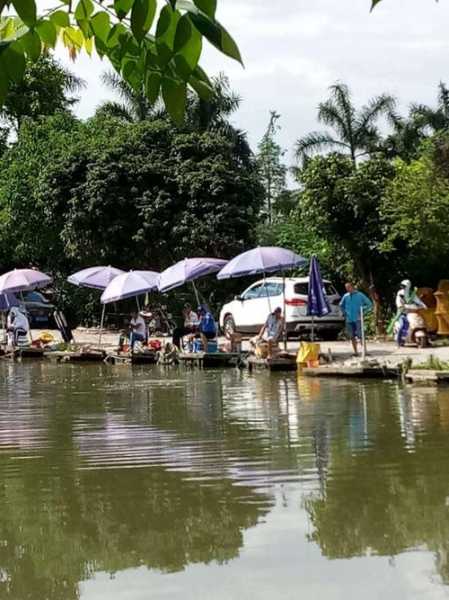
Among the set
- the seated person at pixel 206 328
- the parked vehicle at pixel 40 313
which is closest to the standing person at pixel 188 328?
the seated person at pixel 206 328

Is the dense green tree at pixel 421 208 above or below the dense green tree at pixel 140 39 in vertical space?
above

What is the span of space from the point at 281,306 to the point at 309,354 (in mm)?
5800

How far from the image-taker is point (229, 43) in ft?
6.71

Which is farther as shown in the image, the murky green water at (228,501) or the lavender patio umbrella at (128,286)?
the lavender patio umbrella at (128,286)

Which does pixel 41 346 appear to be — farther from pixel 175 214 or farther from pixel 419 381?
pixel 419 381

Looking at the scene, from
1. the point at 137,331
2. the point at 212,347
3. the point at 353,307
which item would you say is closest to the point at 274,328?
the point at 353,307

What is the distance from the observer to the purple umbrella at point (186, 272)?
2230cm

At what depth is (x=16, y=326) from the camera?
1004 inches

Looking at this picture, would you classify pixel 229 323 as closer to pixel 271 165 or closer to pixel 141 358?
pixel 141 358

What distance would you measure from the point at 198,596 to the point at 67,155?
30.2 meters

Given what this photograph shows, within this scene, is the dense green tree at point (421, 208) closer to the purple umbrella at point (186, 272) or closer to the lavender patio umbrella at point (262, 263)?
the lavender patio umbrella at point (262, 263)

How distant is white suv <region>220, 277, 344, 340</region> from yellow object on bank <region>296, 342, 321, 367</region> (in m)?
4.96

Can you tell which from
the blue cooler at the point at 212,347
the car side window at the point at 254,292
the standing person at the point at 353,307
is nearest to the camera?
the standing person at the point at 353,307

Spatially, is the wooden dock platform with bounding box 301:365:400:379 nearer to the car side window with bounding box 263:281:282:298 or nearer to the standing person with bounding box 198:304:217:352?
the standing person with bounding box 198:304:217:352
